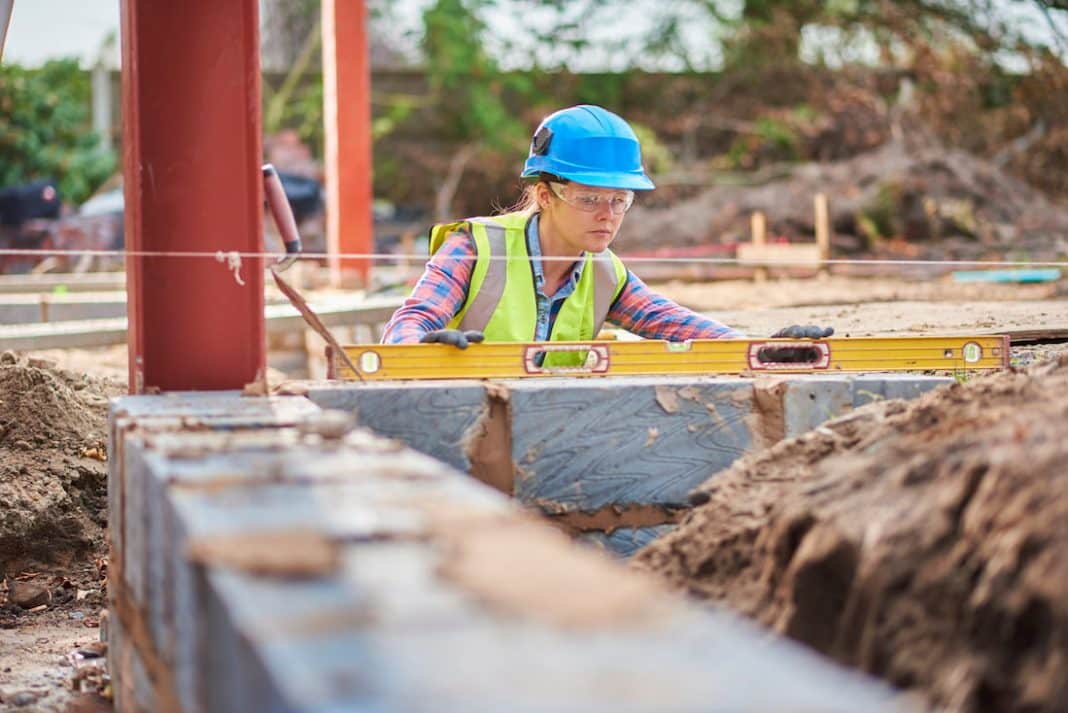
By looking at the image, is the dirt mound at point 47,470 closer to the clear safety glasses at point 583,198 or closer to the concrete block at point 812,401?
the clear safety glasses at point 583,198

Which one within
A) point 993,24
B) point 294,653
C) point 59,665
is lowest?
point 59,665

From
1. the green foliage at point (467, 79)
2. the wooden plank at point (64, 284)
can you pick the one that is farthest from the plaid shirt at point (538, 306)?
the green foliage at point (467, 79)

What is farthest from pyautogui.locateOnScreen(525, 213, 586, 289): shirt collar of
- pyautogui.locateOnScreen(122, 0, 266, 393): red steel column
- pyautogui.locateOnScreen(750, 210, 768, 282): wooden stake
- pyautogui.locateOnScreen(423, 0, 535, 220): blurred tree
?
pyautogui.locateOnScreen(423, 0, 535, 220): blurred tree

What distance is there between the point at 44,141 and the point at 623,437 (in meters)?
16.7

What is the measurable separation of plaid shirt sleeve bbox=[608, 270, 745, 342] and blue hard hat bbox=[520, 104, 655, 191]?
457 millimetres

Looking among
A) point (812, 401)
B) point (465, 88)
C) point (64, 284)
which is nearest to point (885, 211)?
point (465, 88)

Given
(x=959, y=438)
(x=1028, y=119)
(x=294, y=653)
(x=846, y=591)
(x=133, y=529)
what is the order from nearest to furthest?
1. (x=294, y=653)
2. (x=846, y=591)
3. (x=959, y=438)
4. (x=133, y=529)
5. (x=1028, y=119)

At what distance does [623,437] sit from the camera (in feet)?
14.4

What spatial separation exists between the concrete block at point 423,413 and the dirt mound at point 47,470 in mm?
1754

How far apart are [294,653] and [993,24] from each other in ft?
62.2

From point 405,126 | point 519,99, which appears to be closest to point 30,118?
point 405,126

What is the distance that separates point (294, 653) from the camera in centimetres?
169

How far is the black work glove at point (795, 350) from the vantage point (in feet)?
15.6

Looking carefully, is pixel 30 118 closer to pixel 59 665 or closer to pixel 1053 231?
pixel 1053 231
